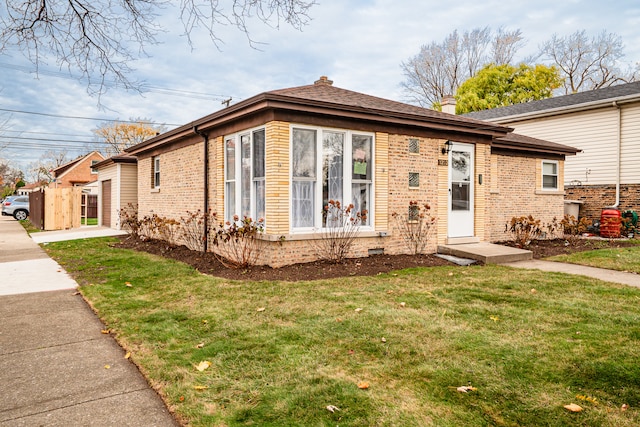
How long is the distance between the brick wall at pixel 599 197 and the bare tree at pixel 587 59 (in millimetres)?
19617

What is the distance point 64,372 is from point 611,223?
1545cm

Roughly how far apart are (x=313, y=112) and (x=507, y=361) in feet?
17.9

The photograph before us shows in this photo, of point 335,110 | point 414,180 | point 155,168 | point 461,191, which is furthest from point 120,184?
point 461,191

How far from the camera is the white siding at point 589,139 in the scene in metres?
15.3

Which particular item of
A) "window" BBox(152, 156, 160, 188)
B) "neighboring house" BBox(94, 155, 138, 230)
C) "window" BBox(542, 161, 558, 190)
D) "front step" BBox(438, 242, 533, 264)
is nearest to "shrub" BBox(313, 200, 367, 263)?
"front step" BBox(438, 242, 533, 264)

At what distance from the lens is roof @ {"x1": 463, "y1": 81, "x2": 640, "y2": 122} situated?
15.0m

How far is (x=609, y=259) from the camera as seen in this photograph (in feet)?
28.2

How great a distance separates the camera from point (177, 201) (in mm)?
11523

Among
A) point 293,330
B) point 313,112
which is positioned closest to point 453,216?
point 313,112

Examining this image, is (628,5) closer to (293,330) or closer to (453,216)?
(453,216)

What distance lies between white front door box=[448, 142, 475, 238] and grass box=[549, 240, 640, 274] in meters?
2.00

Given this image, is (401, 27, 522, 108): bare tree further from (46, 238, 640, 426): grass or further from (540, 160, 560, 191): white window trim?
(46, 238, 640, 426): grass

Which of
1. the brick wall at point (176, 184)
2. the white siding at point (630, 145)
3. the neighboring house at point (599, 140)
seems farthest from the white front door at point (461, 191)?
the white siding at point (630, 145)

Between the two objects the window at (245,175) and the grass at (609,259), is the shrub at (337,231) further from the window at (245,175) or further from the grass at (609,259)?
the grass at (609,259)
